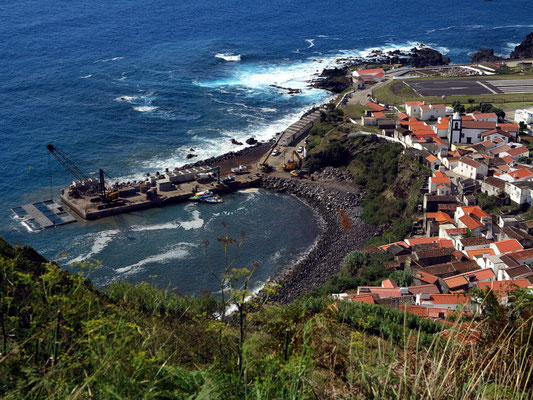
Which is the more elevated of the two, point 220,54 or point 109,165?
point 220,54

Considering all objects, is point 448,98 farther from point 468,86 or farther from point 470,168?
point 470,168

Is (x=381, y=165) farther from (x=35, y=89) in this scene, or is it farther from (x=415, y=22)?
(x=415, y=22)

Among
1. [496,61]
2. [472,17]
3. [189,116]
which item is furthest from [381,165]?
[472,17]

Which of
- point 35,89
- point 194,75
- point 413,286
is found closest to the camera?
point 413,286

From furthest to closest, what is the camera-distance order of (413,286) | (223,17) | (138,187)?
(223,17)
(138,187)
(413,286)

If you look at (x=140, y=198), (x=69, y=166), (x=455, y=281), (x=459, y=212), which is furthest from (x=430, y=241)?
(x=69, y=166)

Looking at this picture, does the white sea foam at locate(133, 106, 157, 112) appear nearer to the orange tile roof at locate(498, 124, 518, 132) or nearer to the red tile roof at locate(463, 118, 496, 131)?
the red tile roof at locate(463, 118, 496, 131)
